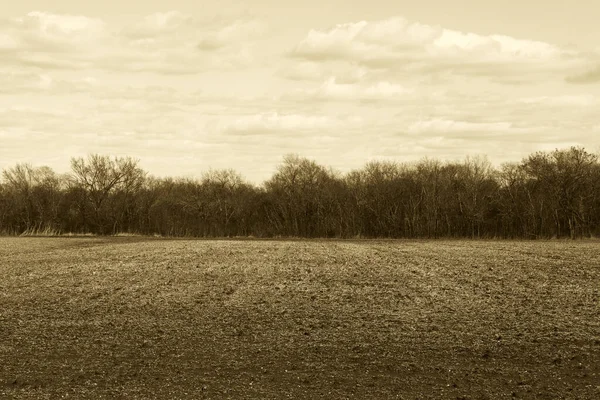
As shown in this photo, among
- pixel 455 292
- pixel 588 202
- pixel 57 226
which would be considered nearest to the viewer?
pixel 455 292

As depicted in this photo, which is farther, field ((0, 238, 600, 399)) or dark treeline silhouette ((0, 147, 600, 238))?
dark treeline silhouette ((0, 147, 600, 238))

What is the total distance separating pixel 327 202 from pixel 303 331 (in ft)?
186

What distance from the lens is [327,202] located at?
7300cm

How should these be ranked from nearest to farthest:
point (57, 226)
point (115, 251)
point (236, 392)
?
point (236, 392) < point (115, 251) < point (57, 226)

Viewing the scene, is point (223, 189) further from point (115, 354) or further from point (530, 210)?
point (115, 354)

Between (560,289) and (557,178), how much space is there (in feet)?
145

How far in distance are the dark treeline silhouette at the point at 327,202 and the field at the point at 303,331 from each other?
1384 inches

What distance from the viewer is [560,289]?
21828mm

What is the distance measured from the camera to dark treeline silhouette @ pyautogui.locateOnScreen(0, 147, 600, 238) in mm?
62281

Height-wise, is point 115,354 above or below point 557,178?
below

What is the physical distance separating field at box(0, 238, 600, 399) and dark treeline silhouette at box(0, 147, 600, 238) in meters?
35.2

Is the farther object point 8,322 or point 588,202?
point 588,202

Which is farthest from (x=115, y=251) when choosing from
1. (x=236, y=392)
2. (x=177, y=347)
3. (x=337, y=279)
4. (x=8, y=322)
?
(x=236, y=392)

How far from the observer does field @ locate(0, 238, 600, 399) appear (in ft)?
40.4
